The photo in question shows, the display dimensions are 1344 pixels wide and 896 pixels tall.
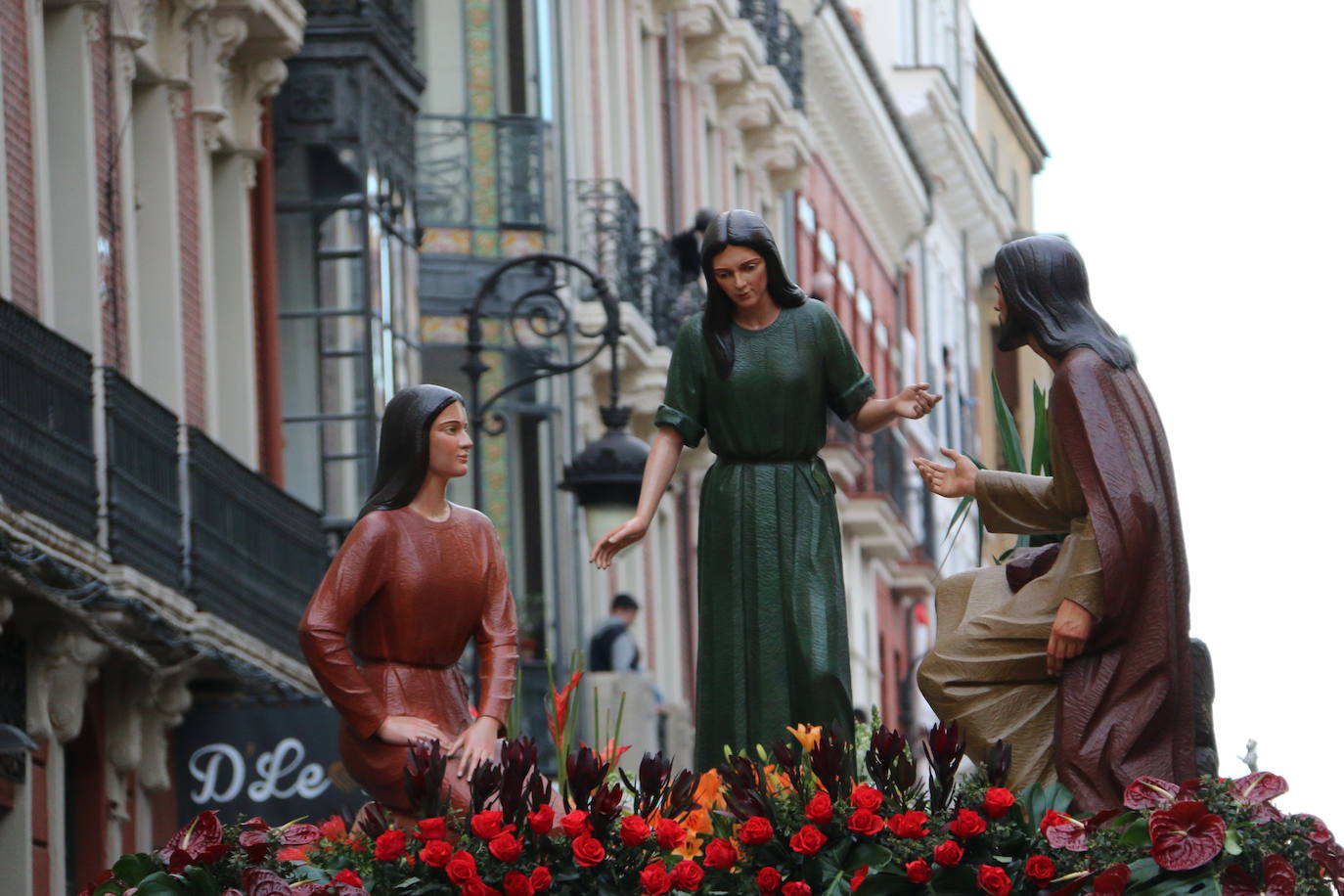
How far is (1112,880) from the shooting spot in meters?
9.77

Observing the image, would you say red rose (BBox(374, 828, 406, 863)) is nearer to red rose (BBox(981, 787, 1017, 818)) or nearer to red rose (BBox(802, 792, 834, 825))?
red rose (BBox(802, 792, 834, 825))

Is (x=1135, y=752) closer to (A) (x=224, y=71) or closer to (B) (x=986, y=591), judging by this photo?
(B) (x=986, y=591)

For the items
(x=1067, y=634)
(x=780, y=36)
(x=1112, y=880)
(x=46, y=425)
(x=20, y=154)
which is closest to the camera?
(x=1112, y=880)

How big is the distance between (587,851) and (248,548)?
13341 mm

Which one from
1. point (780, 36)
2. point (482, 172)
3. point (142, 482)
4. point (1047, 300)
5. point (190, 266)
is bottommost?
point (1047, 300)

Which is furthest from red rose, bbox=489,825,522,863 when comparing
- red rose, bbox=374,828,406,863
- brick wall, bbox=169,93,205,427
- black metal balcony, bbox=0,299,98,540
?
brick wall, bbox=169,93,205,427

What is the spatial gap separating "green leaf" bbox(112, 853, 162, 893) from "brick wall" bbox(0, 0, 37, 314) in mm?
10029

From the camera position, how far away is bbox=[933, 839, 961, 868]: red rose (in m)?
9.91

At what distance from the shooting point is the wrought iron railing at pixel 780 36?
41.7m

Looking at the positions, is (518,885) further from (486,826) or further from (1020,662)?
(1020,662)

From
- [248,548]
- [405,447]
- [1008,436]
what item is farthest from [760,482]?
[248,548]

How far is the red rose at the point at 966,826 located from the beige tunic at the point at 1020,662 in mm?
796

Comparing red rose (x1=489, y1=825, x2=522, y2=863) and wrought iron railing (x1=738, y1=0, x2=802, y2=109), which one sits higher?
wrought iron railing (x1=738, y1=0, x2=802, y2=109)

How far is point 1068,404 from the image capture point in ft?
35.3
